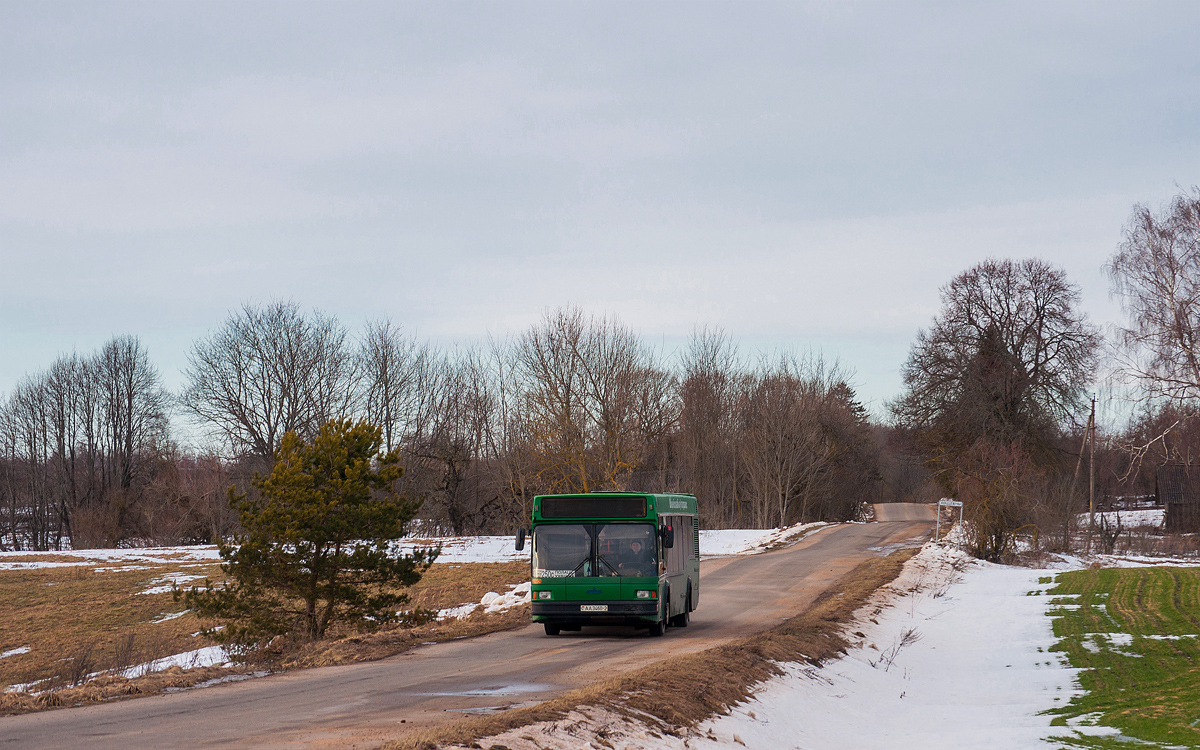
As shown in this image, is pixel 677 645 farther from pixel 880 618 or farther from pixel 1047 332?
pixel 1047 332

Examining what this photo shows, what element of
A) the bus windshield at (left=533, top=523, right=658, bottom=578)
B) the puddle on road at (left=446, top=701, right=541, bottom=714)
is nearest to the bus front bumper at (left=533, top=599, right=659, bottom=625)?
the bus windshield at (left=533, top=523, right=658, bottom=578)

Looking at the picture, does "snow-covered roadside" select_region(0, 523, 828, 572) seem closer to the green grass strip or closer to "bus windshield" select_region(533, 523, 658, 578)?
the green grass strip

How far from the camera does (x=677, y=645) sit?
16.5 m

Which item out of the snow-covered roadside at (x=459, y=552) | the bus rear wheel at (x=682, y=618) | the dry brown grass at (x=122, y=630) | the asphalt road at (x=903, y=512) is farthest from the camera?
the asphalt road at (x=903, y=512)

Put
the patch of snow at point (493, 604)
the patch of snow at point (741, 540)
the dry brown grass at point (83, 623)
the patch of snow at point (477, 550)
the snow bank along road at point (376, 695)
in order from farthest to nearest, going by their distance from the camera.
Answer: the patch of snow at point (477, 550) < the patch of snow at point (741, 540) < the patch of snow at point (493, 604) < the dry brown grass at point (83, 623) < the snow bank along road at point (376, 695)

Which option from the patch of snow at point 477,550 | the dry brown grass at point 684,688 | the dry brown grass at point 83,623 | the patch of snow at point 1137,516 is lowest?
the patch of snow at point 1137,516

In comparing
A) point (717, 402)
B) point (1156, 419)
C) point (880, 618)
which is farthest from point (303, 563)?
point (717, 402)

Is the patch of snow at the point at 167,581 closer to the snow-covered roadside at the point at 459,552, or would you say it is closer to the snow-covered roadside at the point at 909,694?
the snow-covered roadside at the point at 459,552

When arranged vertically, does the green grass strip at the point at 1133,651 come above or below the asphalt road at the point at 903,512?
above

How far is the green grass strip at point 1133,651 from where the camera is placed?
1198 cm

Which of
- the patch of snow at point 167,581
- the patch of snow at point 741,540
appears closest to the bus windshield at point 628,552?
the patch of snow at point 741,540

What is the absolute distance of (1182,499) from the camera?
5525cm

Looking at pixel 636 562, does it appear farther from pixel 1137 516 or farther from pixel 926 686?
pixel 1137 516

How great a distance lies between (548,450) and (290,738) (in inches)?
1456
